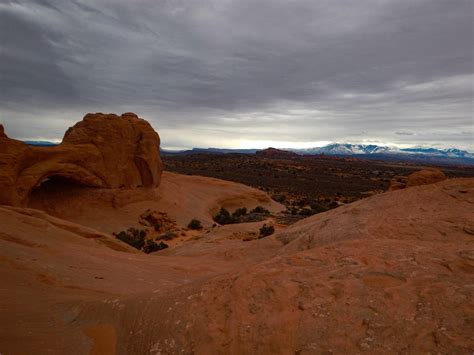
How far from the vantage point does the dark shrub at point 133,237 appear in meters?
18.4

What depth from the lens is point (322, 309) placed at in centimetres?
405

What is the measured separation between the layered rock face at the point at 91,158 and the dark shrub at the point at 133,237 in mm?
4123

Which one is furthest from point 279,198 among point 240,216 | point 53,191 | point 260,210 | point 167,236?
point 53,191

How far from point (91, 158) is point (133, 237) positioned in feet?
19.2

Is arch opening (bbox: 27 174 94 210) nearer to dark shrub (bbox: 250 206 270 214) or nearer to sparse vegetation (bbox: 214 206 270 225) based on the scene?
sparse vegetation (bbox: 214 206 270 225)

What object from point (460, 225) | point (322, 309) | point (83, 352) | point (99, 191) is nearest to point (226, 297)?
point (322, 309)

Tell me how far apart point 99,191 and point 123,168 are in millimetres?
2615

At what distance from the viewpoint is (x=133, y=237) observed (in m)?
19.6

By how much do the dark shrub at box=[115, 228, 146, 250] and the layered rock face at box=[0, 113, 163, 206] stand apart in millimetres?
4123

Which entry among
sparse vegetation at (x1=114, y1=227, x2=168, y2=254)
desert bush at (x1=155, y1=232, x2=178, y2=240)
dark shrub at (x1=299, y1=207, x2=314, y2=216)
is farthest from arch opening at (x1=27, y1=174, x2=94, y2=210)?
dark shrub at (x1=299, y1=207, x2=314, y2=216)

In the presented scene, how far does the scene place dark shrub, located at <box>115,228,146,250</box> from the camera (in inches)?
725

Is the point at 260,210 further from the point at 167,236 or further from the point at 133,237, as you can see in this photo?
the point at 133,237

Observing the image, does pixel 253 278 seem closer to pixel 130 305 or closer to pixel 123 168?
pixel 130 305

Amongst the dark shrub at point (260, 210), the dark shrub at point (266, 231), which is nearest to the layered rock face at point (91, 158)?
the dark shrub at point (260, 210)
